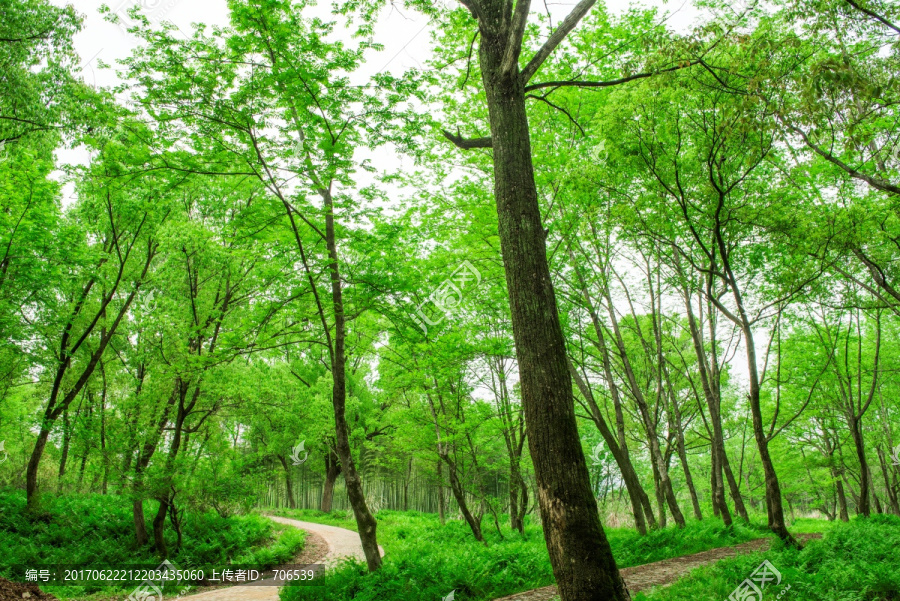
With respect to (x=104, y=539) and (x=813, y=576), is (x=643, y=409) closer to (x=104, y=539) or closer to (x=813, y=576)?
(x=813, y=576)

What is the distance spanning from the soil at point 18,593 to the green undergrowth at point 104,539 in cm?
531

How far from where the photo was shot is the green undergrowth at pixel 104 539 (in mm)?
9594

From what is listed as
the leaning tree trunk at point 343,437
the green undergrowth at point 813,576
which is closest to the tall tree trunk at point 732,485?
the green undergrowth at point 813,576

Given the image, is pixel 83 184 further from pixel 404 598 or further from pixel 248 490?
pixel 404 598

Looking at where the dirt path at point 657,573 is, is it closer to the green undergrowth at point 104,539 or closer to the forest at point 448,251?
the forest at point 448,251

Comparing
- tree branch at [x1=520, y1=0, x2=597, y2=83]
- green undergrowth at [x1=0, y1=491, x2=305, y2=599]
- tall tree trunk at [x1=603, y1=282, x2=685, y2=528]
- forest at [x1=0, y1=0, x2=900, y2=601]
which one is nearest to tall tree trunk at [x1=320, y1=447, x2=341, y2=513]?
forest at [x1=0, y1=0, x2=900, y2=601]

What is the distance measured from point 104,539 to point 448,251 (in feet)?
35.7

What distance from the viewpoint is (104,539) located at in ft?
35.9

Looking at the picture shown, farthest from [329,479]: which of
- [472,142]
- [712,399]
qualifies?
[472,142]

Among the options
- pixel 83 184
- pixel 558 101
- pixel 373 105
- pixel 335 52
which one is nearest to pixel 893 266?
pixel 558 101

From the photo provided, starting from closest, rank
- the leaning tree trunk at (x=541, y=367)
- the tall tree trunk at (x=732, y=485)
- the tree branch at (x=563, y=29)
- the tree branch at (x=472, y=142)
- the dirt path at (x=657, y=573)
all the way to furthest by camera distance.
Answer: the leaning tree trunk at (x=541, y=367) → the tree branch at (x=563, y=29) → the tree branch at (x=472, y=142) → the dirt path at (x=657, y=573) → the tall tree trunk at (x=732, y=485)

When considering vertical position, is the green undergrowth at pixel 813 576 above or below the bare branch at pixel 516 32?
below

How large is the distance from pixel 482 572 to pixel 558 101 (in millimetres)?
8068

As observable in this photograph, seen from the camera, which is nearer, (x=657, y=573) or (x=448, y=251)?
(x=657, y=573)
